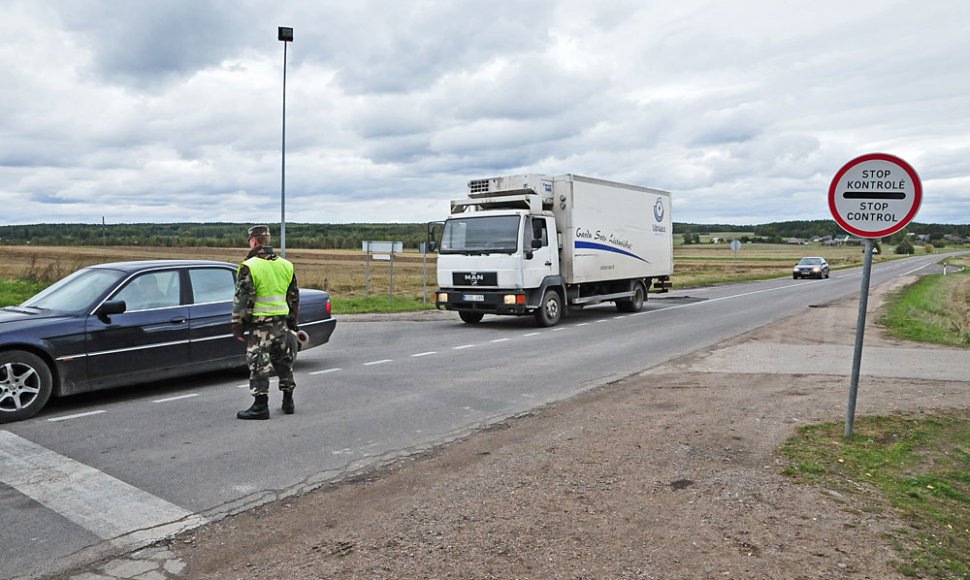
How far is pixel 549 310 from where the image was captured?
16812mm

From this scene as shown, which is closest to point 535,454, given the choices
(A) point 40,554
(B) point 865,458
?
(B) point 865,458

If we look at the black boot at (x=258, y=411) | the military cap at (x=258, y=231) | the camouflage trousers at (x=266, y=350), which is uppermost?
the military cap at (x=258, y=231)

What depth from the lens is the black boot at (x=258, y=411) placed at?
23.2 feet

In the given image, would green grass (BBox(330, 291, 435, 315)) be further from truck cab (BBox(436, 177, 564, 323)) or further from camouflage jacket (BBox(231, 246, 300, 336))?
camouflage jacket (BBox(231, 246, 300, 336))

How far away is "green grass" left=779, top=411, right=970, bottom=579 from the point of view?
12.8 ft

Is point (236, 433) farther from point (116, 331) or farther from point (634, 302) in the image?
point (634, 302)

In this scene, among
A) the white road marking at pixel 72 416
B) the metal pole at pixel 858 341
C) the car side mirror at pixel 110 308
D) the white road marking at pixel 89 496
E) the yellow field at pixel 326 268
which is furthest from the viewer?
the yellow field at pixel 326 268

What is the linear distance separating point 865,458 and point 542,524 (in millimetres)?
2821

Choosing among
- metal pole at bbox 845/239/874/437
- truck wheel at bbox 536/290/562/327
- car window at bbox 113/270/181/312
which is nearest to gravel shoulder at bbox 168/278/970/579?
metal pole at bbox 845/239/874/437

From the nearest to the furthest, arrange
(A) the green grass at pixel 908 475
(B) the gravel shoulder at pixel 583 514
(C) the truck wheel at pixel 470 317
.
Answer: (B) the gravel shoulder at pixel 583 514, (A) the green grass at pixel 908 475, (C) the truck wheel at pixel 470 317

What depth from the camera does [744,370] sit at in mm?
10242

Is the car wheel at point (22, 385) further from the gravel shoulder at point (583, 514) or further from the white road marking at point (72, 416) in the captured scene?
the gravel shoulder at point (583, 514)

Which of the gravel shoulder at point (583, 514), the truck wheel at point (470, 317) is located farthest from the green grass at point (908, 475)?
the truck wheel at point (470, 317)

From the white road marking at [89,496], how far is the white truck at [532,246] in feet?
35.8
